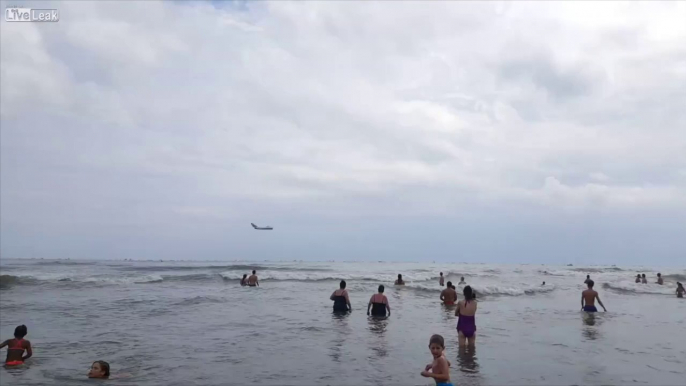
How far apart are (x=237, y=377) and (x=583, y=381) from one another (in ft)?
21.2

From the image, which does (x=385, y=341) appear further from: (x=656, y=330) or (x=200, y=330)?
(x=656, y=330)

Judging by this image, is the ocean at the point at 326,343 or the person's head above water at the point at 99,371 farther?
the ocean at the point at 326,343

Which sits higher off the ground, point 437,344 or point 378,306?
point 437,344

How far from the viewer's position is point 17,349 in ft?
33.7

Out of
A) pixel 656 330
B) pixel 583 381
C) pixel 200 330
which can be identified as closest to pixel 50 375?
pixel 200 330

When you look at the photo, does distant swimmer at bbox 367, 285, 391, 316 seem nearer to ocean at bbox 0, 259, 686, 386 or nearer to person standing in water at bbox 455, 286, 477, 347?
ocean at bbox 0, 259, 686, 386

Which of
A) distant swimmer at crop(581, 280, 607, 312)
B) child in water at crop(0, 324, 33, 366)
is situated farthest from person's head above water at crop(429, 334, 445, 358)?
distant swimmer at crop(581, 280, 607, 312)

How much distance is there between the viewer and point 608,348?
39.3ft

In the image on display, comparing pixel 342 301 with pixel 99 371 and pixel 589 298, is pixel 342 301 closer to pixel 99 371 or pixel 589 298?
pixel 589 298

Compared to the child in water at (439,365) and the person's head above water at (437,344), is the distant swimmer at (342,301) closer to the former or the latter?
the child in water at (439,365)

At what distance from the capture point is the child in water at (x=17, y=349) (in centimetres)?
1018

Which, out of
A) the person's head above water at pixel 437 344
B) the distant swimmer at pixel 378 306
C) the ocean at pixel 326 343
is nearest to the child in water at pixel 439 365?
the person's head above water at pixel 437 344

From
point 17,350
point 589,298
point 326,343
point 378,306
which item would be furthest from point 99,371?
point 589,298

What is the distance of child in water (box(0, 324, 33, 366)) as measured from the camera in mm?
10180
